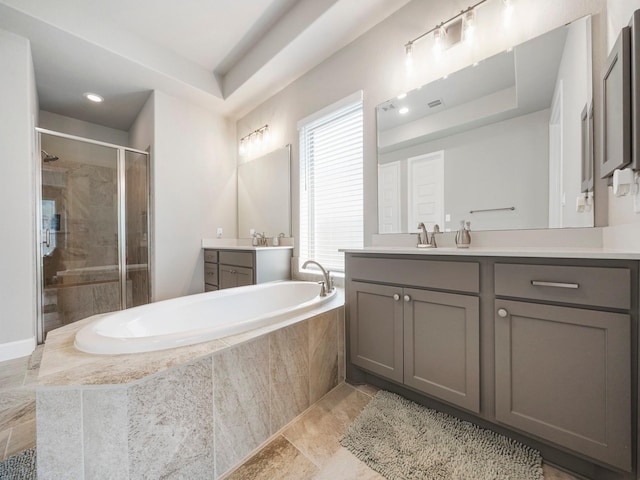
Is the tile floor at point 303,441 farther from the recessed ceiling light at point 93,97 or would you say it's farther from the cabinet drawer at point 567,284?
the recessed ceiling light at point 93,97

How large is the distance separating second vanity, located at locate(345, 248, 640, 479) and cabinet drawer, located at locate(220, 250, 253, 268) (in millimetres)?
1450

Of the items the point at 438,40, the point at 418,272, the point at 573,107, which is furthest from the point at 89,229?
the point at 573,107

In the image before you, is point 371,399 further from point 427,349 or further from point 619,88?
point 619,88

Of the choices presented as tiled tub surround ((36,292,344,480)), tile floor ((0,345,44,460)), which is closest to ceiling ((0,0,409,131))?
tiled tub surround ((36,292,344,480))

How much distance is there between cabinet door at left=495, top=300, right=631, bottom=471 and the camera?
88 centimetres

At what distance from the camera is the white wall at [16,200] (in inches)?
81.8

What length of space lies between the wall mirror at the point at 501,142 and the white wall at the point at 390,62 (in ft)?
0.23

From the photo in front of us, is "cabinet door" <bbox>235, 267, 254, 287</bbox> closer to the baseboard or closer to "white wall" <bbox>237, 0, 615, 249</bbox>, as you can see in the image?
"white wall" <bbox>237, 0, 615, 249</bbox>

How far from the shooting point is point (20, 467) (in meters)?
1.07

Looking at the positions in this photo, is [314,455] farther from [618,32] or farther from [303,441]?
[618,32]

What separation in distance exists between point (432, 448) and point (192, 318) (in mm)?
1497

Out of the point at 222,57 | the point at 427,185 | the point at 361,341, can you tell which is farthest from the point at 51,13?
the point at 361,341

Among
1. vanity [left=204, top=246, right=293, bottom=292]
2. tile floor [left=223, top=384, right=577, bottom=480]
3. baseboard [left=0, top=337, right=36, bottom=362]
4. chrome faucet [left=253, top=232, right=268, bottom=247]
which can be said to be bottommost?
tile floor [left=223, top=384, right=577, bottom=480]

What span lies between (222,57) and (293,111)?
0.91 m
